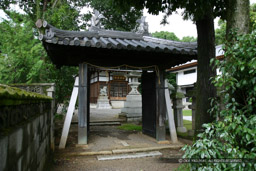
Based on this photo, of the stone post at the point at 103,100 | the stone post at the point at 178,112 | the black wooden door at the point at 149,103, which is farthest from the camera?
the stone post at the point at 103,100

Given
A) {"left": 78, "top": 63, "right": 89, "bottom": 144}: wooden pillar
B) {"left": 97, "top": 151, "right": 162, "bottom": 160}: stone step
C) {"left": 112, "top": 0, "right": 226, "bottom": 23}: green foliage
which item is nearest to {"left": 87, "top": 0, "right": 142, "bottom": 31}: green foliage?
{"left": 78, "top": 63, "right": 89, "bottom": 144}: wooden pillar

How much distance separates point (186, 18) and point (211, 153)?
3413 mm

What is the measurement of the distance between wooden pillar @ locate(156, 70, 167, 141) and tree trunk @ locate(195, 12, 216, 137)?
8.32 ft

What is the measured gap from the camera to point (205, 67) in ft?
13.5

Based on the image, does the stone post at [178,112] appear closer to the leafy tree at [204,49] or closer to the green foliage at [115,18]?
the leafy tree at [204,49]

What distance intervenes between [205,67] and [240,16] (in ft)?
4.54

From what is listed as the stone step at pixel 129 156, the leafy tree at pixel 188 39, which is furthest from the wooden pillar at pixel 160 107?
the leafy tree at pixel 188 39

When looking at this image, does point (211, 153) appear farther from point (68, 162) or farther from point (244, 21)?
point (68, 162)

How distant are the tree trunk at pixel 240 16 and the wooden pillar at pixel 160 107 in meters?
3.90

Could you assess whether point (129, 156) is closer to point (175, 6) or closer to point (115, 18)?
point (175, 6)

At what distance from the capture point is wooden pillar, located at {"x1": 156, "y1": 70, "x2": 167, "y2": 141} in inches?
259

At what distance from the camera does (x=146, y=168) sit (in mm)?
4422

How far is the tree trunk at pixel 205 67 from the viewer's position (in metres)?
4.07

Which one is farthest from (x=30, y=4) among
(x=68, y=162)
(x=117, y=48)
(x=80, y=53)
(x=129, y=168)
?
(x=129, y=168)
